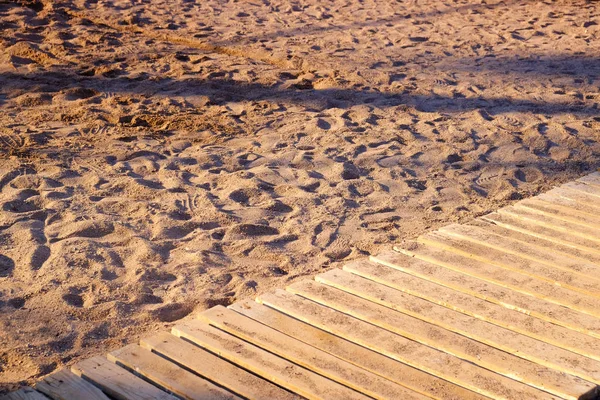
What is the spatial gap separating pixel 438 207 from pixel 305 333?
1855mm

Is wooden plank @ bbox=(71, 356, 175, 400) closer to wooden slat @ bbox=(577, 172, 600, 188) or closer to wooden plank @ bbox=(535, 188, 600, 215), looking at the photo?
wooden plank @ bbox=(535, 188, 600, 215)

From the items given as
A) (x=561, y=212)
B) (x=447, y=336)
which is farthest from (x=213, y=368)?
(x=561, y=212)

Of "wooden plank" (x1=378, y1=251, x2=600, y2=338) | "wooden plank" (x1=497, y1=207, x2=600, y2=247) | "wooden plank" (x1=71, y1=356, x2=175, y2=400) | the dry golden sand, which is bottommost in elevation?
the dry golden sand

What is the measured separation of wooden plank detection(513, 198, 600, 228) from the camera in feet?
13.3

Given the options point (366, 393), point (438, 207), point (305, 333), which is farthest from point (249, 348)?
point (438, 207)

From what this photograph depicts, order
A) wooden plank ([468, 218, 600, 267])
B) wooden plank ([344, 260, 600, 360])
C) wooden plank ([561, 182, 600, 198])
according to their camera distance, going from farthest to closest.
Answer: wooden plank ([561, 182, 600, 198]), wooden plank ([468, 218, 600, 267]), wooden plank ([344, 260, 600, 360])

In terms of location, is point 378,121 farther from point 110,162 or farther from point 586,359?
point 586,359

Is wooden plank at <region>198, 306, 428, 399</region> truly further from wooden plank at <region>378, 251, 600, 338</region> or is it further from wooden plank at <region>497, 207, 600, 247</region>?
wooden plank at <region>497, 207, 600, 247</region>

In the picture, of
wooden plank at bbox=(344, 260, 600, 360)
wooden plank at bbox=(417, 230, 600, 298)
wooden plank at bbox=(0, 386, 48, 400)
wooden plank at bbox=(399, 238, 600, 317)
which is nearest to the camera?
wooden plank at bbox=(0, 386, 48, 400)

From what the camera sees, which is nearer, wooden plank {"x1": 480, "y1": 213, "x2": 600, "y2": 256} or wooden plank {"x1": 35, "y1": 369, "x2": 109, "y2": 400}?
wooden plank {"x1": 35, "y1": 369, "x2": 109, "y2": 400}

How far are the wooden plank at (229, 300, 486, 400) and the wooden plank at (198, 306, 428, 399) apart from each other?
28 millimetres

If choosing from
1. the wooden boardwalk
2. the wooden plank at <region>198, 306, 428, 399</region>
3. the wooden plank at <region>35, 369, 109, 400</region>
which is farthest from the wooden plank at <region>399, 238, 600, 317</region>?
the wooden plank at <region>35, 369, 109, 400</region>

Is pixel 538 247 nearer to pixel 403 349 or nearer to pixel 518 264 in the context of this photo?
pixel 518 264

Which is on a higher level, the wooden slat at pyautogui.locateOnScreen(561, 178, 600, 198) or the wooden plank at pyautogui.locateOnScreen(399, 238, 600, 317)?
the wooden plank at pyautogui.locateOnScreen(399, 238, 600, 317)
